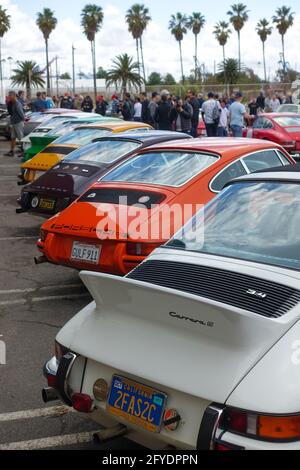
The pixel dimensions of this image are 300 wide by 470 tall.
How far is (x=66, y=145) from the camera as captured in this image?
1036cm

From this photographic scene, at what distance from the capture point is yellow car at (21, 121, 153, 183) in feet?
33.2

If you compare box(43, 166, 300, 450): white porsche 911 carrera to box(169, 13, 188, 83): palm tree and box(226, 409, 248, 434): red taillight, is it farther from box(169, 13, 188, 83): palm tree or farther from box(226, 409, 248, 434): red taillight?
box(169, 13, 188, 83): palm tree

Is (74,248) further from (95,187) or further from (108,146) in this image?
(108,146)

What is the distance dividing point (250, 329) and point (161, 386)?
19.1 inches

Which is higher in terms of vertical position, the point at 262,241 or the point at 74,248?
the point at 262,241

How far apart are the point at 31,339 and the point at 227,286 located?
2.74 metres

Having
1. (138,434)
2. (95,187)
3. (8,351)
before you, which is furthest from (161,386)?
(95,187)

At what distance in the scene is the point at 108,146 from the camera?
8.72 m

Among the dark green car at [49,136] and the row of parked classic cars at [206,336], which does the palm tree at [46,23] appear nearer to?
the dark green car at [49,136]

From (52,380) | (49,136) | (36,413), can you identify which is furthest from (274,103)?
(52,380)

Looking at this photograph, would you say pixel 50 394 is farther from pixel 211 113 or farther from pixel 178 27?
pixel 178 27

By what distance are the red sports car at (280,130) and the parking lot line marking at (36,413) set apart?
1415cm

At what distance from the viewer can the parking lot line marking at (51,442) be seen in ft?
11.6

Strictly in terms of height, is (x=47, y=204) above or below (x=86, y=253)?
above
